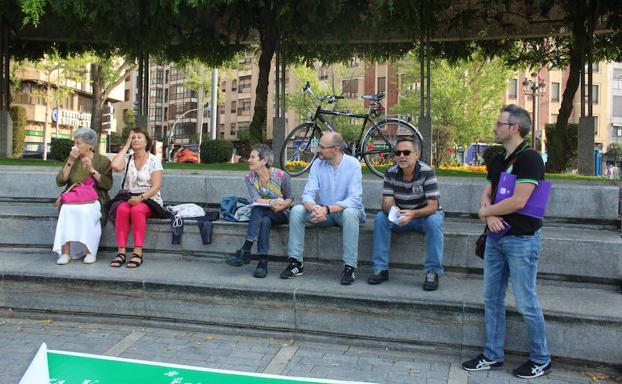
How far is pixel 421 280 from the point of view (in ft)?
18.5

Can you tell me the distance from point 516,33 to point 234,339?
492 inches

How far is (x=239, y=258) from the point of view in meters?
5.93

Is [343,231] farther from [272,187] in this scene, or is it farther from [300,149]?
[300,149]

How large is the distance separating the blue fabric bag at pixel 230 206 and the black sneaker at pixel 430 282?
2.41 meters

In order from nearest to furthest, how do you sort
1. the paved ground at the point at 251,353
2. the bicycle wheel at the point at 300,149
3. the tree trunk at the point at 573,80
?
the paved ground at the point at 251,353, the bicycle wheel at the point at 300,149, the tree trunk at the point at 573,80

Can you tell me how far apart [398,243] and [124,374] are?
3.23m

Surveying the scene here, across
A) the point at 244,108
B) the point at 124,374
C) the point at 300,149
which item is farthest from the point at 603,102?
the point at 124,374

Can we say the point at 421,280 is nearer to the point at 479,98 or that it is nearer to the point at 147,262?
the point at 147,262

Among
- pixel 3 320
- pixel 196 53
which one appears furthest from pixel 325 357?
pixel 196 53

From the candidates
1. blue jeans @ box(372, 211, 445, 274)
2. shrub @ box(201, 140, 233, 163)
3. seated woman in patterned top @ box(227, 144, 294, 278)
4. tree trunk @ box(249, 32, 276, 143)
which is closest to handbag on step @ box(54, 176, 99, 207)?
seated woman in patterned top @ box(227, 144, 294, 278)

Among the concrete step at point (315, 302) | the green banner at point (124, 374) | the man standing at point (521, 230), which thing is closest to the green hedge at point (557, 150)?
the concrete step at point (315, 302)

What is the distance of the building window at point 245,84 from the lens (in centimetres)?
7550

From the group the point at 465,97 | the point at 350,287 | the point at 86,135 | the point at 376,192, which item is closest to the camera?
Result: the point at 350,287

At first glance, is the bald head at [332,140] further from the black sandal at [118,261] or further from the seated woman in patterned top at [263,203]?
the black sandal at [118,261]
